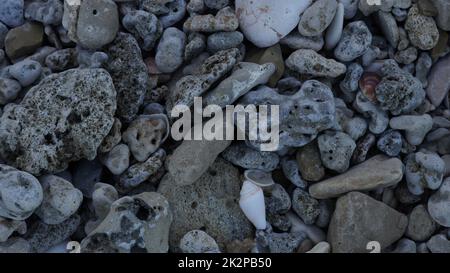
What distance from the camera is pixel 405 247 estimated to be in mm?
2133

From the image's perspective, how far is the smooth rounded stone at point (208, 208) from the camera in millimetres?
2127

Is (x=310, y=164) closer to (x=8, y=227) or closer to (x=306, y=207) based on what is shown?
(x=306, y=207)

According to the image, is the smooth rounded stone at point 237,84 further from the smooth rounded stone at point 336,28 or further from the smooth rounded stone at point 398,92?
the smooth rounded stone at point 398,92

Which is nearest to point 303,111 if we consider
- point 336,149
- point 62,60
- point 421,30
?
point 336,149

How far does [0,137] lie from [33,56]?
16.2 inches

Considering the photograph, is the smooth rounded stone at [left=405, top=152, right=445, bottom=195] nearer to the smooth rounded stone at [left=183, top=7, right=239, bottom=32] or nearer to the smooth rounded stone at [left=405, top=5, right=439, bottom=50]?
the smooth rounded stone at [left=405, top=5, right=439, bottom=50]

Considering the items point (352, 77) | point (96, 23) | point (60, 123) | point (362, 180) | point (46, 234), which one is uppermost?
point (96, 23)

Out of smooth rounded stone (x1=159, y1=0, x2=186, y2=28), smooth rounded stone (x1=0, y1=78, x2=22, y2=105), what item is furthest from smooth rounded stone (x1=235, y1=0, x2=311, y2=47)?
smooth rounded stone (x1=0, y1=78, x2=22, y2=105)

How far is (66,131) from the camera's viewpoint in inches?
81.6

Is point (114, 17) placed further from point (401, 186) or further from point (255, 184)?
point (401, 186)

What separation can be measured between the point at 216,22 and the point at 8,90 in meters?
0.80

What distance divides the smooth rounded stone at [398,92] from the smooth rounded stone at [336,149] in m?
0.20

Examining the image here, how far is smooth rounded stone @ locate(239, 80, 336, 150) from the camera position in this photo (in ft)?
6.91

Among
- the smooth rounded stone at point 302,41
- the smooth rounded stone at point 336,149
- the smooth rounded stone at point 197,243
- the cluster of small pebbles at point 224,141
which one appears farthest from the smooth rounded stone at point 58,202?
the smooth rounded stone at point 302,41
